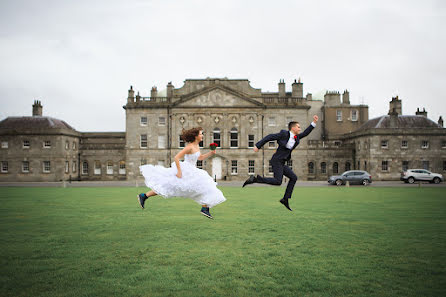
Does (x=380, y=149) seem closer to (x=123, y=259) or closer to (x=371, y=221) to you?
(x=371, y=221)

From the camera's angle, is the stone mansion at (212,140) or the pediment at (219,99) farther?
the pediment at (219,99)

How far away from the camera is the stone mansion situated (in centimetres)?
4341

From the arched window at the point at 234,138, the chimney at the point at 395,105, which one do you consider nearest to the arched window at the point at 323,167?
the chimney at the point at 395,105

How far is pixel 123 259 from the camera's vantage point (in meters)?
5.55

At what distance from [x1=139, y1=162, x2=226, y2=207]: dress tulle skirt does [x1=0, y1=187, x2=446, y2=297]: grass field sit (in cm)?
73

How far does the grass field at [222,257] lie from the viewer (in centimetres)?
438

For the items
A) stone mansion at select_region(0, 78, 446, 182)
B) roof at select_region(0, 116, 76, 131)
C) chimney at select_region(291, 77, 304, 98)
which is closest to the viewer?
stone mansion at select_region(0, 78, 446, 182)

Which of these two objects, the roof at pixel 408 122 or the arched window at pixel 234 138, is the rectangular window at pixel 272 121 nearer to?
the arched window at pixel 234 138

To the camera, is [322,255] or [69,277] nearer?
[69,277]

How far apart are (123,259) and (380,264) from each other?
3.89 metres

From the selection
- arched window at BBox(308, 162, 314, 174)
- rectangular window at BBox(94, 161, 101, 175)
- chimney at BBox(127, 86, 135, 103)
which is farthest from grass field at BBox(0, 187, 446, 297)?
rectangular window at BBox(94, 161, 101, 175)

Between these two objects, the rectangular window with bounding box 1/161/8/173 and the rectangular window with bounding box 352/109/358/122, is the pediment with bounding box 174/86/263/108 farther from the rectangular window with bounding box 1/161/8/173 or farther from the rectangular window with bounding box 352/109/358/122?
the rectangular window with bounding box 1/161/8/173

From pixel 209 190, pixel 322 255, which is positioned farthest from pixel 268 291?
pixel 209 190

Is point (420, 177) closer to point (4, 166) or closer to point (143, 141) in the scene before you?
point (143, 141)
